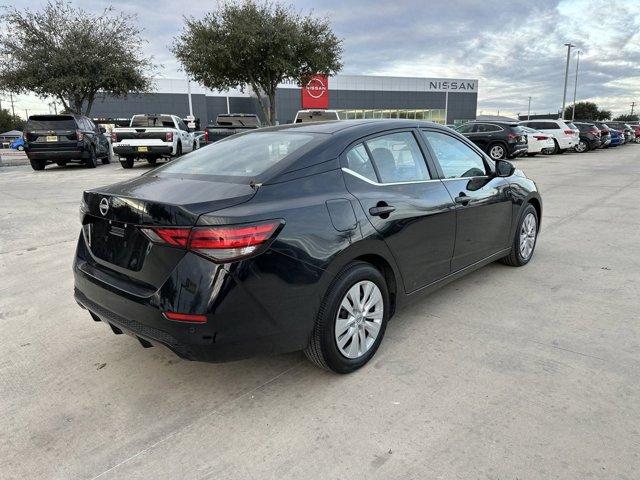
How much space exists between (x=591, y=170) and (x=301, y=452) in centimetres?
1670

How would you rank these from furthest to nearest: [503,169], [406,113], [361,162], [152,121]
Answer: [406,113]
[152,121]
[503,169]
[361,162]

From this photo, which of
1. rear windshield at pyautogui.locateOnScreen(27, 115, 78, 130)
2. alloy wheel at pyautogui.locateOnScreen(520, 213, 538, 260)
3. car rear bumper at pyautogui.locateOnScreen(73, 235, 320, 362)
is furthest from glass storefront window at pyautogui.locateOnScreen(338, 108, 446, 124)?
car rear bumper at pyautogui.locateOnScreen(73, 235, 320, 362)

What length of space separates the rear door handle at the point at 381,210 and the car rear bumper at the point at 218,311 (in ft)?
2.21

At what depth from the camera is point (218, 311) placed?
238 cm

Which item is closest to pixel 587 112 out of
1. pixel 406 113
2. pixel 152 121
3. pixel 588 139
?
pixel 406 113

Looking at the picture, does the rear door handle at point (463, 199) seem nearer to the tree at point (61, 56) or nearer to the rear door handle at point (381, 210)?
the rear door handle at point (381, 210)

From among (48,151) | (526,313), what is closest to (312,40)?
(48,151)

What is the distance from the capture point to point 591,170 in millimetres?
16000

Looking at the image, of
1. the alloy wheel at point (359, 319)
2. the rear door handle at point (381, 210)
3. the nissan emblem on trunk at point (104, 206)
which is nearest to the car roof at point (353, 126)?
the rear door handle at point (381, 210)

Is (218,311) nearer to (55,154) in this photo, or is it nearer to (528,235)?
(528,235)

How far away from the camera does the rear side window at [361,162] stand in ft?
10.2

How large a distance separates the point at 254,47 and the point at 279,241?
21.6 metres

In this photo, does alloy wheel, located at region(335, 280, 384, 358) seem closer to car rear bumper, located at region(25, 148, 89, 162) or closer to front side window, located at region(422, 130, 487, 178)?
front side window, located at region(422, 130, 487, 178)

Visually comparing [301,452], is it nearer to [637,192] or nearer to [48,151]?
[637,192]
